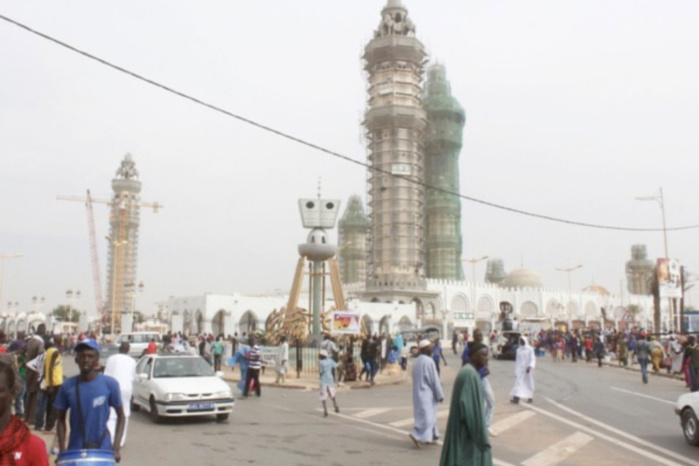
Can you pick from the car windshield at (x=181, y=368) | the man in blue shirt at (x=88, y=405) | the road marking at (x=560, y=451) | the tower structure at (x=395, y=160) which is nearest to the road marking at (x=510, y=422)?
A: the road marking at (x=560, y=451)

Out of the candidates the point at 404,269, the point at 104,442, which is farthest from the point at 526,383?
the point at 404,269

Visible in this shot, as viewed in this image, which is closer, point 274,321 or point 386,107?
point 274,321

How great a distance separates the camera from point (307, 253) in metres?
33.7

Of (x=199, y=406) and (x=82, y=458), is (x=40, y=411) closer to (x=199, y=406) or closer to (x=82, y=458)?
(x=199, y=406)

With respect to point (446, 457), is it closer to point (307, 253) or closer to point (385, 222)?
point (307, 253)

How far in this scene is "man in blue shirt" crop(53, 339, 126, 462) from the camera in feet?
16.8

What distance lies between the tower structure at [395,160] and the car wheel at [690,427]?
64.8 metres

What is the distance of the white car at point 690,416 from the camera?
1041 centimetres

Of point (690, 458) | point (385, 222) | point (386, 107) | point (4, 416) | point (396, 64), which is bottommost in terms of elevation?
point (690, 458)

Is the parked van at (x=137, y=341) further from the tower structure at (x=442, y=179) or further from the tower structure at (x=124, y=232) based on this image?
the tower structure at (x=124, y=232)

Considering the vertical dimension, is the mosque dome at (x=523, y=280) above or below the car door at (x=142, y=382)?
above

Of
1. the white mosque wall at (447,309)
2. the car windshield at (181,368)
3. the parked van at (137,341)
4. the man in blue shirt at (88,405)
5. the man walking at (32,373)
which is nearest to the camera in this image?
the man in blue shirt at (88,405)

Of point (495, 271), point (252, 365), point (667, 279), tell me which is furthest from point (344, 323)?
point (495, 271)

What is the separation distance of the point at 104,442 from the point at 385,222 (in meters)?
74.3
